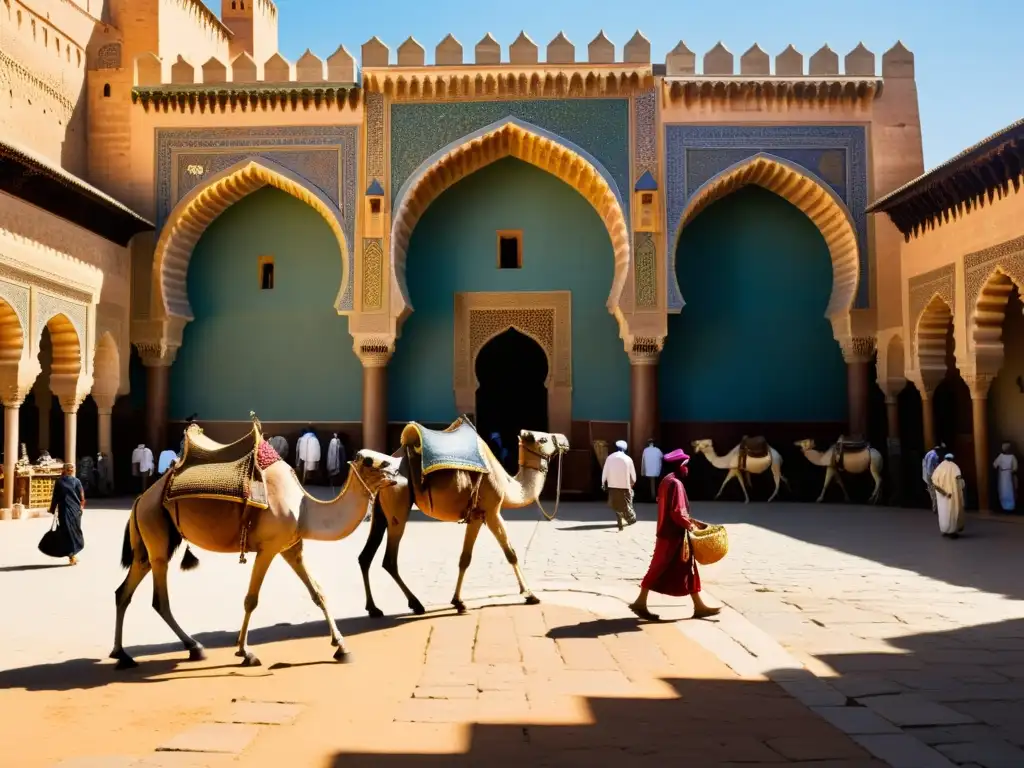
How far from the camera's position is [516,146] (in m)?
16.0

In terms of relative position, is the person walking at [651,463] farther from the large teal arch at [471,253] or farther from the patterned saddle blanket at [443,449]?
the patterned saddle blanket at [443,449]

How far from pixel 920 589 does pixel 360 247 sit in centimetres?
1086

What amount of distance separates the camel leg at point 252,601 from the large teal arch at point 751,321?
1205cm

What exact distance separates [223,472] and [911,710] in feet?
10.7

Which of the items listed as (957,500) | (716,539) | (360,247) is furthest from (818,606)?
(360,247)

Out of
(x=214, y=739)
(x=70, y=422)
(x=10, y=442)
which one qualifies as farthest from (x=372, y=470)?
(x=70, y=422)

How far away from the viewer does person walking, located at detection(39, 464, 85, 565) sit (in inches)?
307

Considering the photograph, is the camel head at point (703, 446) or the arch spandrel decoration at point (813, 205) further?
the arch spandrel decoration at point (813, 205)

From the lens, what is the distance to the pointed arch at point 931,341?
45.7 feet

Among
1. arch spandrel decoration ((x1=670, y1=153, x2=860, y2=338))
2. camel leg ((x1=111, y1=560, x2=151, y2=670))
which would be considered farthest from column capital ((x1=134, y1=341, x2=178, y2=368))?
camel leg ((x1=111, y1=560, x2=151, y2=670))

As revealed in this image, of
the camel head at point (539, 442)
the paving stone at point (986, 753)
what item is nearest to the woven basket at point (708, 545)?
the camel head at point (539, 442)

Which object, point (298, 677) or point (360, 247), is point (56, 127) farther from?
point (298, 677)

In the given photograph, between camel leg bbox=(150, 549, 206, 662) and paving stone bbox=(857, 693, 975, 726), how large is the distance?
307 cm

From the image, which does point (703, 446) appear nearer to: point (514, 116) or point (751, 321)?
point (751, 321)
